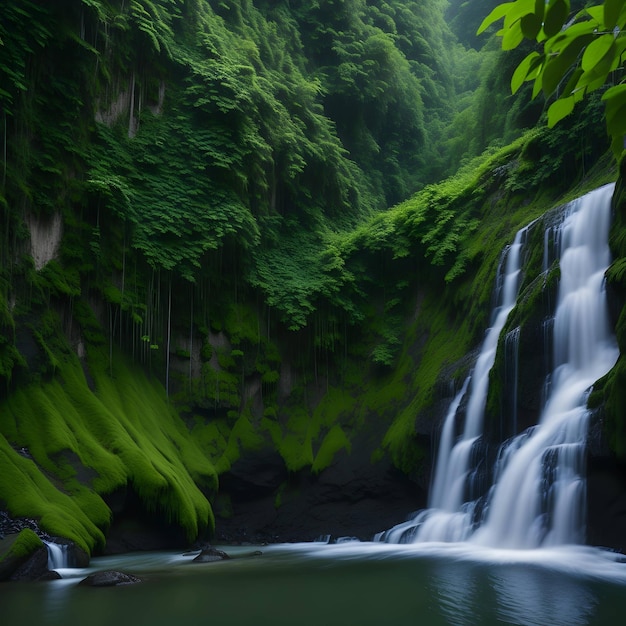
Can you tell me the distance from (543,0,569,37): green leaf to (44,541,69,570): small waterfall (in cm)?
1018

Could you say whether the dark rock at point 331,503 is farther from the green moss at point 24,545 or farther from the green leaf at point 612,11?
the green leaf at point 612,11

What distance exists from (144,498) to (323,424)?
254 inches

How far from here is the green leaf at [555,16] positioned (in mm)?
1848

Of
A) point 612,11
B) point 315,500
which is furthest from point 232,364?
point 612,11

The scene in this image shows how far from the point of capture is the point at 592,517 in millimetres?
9320

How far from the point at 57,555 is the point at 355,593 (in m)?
5.21

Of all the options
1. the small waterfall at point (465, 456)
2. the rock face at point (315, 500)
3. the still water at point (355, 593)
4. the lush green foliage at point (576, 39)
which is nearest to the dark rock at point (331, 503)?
the rock face at point (315, 500)

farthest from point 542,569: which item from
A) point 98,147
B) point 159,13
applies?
point 159,13

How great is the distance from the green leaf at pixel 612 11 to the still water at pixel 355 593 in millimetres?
5169

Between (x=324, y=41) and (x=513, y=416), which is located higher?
(x=324, y=41)

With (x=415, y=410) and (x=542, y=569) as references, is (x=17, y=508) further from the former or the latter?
(x=415, y=410)

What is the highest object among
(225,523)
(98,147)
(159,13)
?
(159,13)

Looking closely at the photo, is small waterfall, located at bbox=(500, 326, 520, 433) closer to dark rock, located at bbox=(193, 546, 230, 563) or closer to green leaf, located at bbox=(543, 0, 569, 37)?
dark rock, located at bbox=(193, 546, 230, 563)

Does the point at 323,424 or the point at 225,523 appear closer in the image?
the point at 225,523
